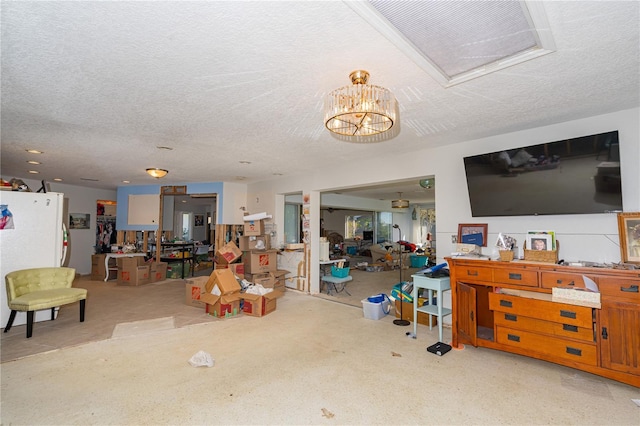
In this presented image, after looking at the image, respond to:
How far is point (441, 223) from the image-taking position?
3.94 meters

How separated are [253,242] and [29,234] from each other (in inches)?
129

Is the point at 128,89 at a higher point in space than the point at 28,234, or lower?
higher

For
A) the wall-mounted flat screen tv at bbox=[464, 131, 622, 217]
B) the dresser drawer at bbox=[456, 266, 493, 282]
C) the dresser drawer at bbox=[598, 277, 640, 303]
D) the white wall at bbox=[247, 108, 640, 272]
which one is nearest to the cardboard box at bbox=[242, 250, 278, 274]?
the white wall at bbox=[247, 108, 640, 272]

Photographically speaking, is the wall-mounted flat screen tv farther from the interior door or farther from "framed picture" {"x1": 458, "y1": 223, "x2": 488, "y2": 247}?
the interior door

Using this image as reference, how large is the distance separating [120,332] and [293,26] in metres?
3.84

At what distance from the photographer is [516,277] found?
279 centimetres

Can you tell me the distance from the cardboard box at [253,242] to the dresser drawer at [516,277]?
423cm

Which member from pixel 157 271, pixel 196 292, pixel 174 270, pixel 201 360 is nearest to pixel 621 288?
pixel 201 360

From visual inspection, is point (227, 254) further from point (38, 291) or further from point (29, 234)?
point (29, 234)

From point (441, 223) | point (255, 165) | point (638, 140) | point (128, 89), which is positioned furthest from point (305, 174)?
point (638, 140)

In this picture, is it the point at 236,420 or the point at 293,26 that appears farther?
the point at 236,420

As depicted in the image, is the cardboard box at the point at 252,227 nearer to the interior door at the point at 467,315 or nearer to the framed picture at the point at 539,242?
the interior door at the point at 467,315

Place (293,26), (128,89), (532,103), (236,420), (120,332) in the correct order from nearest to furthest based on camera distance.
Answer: (293,26), (236,420), (128,89), (532,103), (120,332)

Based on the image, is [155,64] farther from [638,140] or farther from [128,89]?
[638,140]
